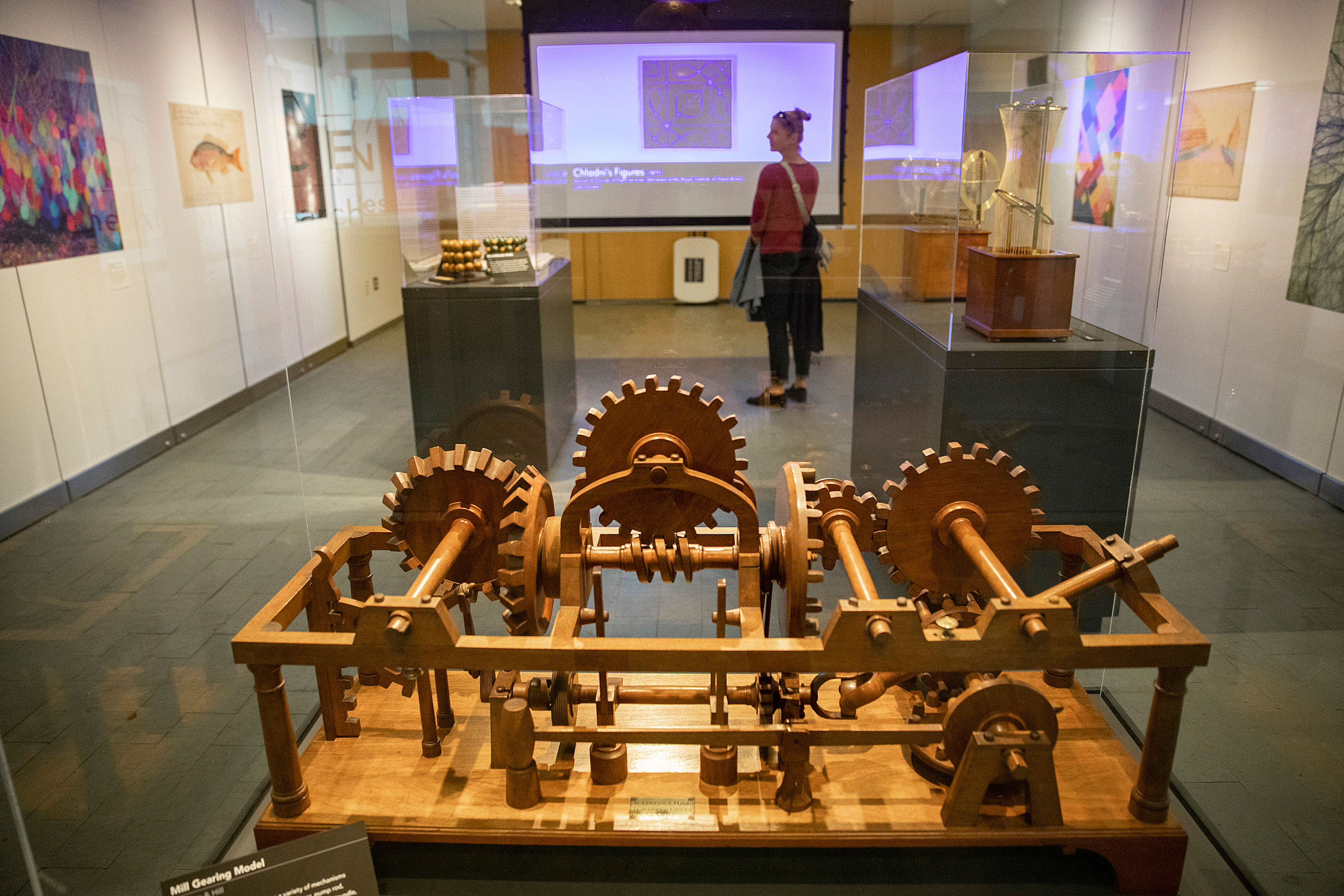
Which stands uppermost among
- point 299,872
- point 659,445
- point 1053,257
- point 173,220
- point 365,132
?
point 365,132

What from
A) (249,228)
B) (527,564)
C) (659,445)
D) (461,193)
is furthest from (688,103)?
(249,228)

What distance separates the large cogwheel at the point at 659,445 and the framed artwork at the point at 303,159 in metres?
2.28

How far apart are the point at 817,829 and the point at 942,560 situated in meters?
0.66

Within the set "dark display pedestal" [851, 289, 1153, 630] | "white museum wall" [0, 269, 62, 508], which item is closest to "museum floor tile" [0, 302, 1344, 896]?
"white museum wall" [0, 269, 62, 508]

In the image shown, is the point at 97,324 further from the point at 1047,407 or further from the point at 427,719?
the point at 1047,407

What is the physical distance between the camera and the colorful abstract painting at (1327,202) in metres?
2.86

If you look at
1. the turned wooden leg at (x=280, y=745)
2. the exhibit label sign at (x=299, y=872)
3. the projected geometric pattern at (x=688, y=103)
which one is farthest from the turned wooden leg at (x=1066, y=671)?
the projected geometric pattern at (x=688, y=103)

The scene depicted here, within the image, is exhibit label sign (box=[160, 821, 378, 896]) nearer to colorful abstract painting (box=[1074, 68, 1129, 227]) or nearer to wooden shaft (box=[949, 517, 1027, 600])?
wooden shaft (box=[949, 517, 1027, 600])

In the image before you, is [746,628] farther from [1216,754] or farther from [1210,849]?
[1216,754]

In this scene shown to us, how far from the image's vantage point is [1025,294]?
261 cm

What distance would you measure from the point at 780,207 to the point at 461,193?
133 centimetres

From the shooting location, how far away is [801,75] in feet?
10.5

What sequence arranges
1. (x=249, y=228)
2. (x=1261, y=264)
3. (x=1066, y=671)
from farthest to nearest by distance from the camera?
1. (x=249, y=228)
2. (x=1261, y=264)
3. (x=1066, y=671)

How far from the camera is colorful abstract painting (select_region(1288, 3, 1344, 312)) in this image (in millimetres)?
2855
